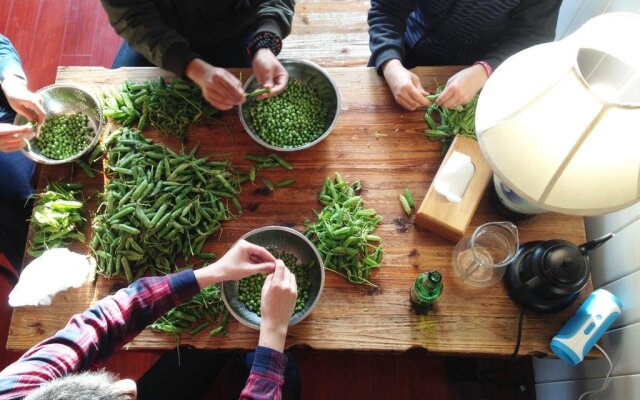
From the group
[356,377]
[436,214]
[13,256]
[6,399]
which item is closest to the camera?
[6,399]

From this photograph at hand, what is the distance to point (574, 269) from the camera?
121cm

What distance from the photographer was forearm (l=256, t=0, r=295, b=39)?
1687 millimetres

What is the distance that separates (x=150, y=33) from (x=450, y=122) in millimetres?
1057

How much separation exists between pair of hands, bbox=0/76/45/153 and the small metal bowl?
0.03 m

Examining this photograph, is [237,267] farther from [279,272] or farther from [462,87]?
[462,87]

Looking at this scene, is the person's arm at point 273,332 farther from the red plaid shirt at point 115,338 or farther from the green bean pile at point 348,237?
the green bean pile at point 348,237

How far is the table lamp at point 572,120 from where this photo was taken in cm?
70

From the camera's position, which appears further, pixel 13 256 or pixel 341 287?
pixel 13 256

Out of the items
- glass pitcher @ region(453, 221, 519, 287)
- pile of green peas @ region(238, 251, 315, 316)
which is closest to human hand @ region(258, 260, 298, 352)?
pile of green peas @ region(238, 251, 315, 316)

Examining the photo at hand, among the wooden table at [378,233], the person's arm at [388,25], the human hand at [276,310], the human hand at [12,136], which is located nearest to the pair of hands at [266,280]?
the human hand at [276,310]

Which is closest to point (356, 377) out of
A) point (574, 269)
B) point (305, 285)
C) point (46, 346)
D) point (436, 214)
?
point (305, 285)

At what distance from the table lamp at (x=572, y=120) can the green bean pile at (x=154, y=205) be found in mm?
896

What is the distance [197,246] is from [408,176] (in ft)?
2.37

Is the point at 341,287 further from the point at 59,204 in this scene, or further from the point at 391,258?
the point at 59,204
